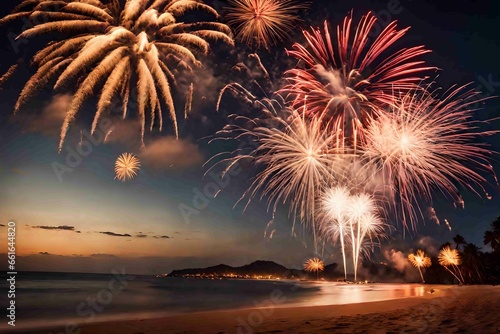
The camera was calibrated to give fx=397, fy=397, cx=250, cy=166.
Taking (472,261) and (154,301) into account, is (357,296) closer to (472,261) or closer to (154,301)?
(154,301)

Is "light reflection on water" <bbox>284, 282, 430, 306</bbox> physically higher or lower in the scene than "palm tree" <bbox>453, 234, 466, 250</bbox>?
lower

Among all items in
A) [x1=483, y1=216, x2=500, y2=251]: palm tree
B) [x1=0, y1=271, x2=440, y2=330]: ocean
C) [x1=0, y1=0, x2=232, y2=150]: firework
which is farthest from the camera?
[x1=483, y1=216, x2=500, y2=251]: palm tree

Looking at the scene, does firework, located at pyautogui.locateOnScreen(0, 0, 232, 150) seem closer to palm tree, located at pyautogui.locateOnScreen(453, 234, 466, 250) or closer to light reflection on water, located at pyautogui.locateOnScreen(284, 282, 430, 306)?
light reflection on water, located at pyautogui.locateOnScreen(284, 282, 430, 306)

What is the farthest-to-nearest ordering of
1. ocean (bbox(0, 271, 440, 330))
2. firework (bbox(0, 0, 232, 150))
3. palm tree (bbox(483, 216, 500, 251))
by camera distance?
palm tree (bbox(483, 216, 500, 251))
ocean (bbox(0, 271, 440, 330))
firework (bbox(0, 0, 232, 150))

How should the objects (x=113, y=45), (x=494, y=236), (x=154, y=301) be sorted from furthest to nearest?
1. (x=494, y=236)
2. (x=154, y=301)
3. (x=113, y=45)

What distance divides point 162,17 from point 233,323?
12.5m

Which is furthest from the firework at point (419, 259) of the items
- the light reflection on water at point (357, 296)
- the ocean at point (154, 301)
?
the light reflection on water at point (357, 296)

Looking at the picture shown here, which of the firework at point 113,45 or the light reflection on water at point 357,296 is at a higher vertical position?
the firework at point 113,45

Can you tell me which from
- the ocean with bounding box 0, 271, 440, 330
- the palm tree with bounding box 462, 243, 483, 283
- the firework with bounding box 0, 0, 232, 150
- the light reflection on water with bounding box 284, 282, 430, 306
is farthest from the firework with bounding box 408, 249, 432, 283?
the firework with bounding box 0, 0, 232, 150

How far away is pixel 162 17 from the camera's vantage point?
16219mm

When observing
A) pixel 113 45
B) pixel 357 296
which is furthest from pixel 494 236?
pixel 113 45

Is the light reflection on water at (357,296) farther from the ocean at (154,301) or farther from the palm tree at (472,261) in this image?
the palm tree at (472,261)

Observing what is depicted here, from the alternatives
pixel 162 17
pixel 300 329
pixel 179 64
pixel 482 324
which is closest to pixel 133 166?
pixel 179 64

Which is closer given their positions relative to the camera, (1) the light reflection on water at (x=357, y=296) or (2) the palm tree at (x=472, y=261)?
(1) the light reflection on water at (x=357, y=296)
